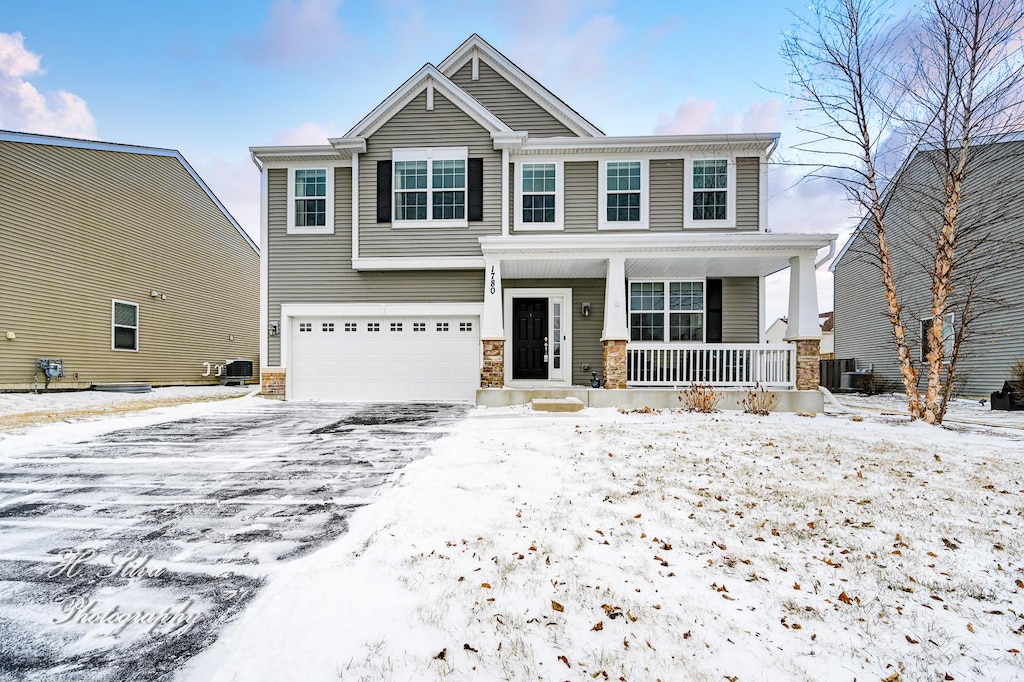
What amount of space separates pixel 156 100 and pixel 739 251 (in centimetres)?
2060

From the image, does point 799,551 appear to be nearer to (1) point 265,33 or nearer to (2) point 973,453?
(2) point 973,453

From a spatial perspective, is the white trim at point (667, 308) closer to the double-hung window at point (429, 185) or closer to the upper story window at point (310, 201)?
the double-hung window at point (429, 185)

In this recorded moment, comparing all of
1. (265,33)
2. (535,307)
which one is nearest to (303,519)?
(535,307)

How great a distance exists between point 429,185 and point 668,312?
20.8ft

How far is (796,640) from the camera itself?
1884 millimetres

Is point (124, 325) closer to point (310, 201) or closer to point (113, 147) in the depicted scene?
point (113, 147)

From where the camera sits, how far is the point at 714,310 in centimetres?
1058

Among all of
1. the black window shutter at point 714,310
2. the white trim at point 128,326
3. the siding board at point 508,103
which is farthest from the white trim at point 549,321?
the white trim at point 128,326

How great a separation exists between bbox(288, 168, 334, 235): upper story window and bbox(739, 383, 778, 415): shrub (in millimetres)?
9795

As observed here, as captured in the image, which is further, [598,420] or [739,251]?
[739,251]

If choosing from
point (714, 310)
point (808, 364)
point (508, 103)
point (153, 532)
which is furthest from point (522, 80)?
point (153, 532)

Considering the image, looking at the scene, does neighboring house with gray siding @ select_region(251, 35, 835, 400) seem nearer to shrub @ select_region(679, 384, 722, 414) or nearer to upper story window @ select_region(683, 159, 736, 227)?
upper story window @ select_region(683, 159, 736, 227)

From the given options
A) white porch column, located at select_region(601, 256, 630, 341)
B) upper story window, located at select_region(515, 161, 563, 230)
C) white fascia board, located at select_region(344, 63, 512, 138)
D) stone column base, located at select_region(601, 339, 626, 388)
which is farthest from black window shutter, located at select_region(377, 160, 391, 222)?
stone column base, located at select_region(601, 339, 626, 388)

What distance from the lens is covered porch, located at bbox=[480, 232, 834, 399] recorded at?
898 cm
